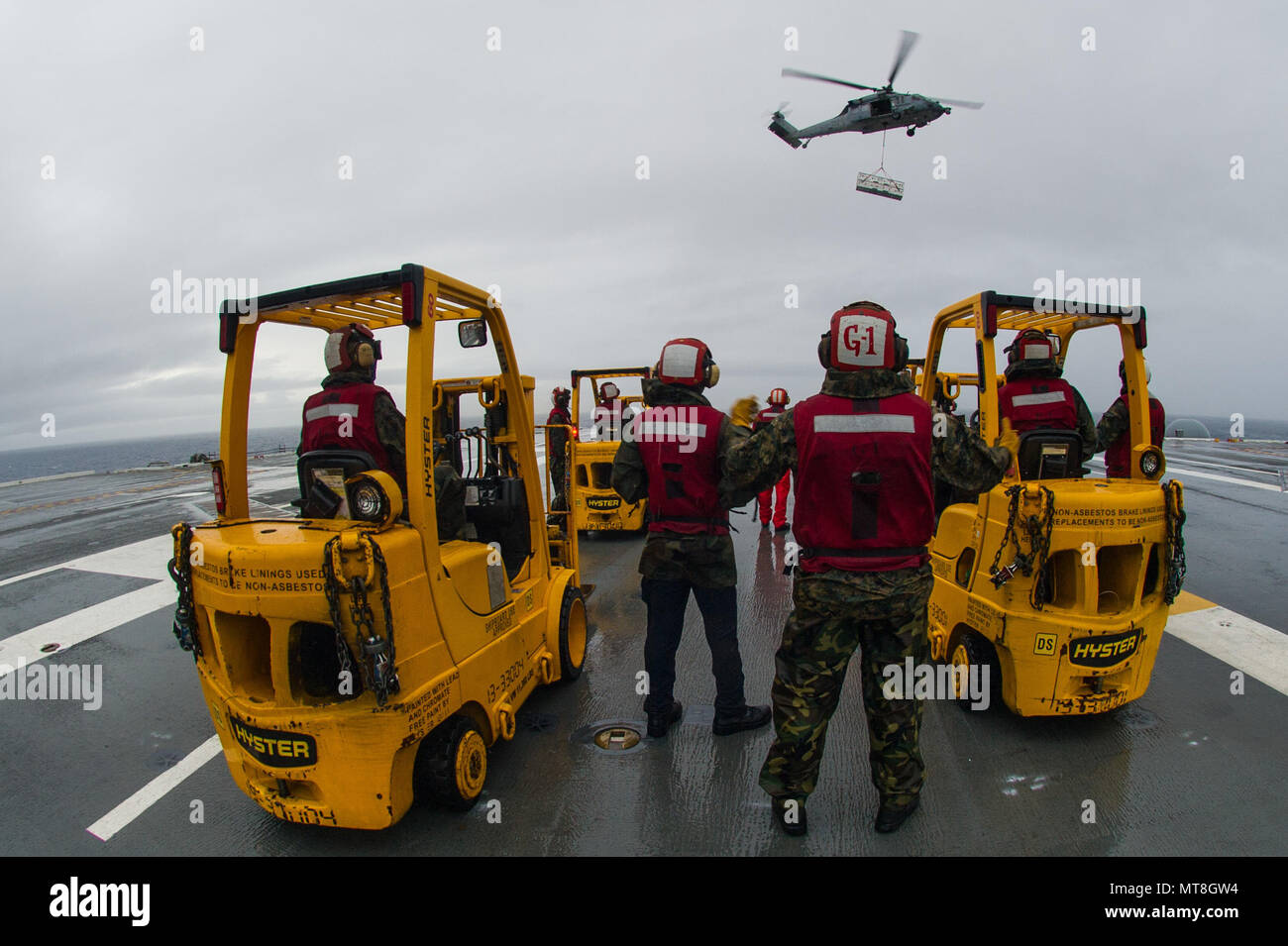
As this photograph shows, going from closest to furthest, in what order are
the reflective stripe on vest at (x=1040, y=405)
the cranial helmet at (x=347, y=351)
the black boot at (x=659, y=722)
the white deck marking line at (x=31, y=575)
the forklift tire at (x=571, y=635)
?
the cranial helmet at (x=347, y=351), the black boot at (x=659, y=722), the reflective stripe on vest at (x=1040, y=405), the forklift tire at (x=571, y=635), the white deck marking line at (x=31, y=575)

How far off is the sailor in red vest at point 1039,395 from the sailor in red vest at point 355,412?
3546 millimetres

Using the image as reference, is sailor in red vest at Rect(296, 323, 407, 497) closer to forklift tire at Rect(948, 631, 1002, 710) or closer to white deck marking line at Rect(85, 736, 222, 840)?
white deck marking line at Rect(85, 736, 222, 840)

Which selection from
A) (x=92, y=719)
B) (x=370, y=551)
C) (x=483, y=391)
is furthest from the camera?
(x=483, y=391)

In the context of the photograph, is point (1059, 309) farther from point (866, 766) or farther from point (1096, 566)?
point (866, 766)

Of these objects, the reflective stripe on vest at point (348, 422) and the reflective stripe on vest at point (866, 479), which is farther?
the reflective stripe on vest at point (348, 422)

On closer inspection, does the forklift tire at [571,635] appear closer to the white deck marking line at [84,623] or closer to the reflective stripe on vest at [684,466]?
the reflective stripe on vest at [684,466]

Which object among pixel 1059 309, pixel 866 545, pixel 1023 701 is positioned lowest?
pixel 1023 701

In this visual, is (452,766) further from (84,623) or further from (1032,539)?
(84,623)

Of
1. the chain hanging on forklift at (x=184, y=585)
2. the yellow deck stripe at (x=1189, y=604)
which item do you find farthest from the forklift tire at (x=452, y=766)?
the yellow deck stripe at (x=1189, y=604)

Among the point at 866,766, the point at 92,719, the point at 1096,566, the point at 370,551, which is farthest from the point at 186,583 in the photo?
the point at 1096,566

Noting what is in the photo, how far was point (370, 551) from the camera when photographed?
2.45 m

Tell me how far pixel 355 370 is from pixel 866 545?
256 cm

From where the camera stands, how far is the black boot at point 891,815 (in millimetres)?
2857

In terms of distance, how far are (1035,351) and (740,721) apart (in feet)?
9.51
